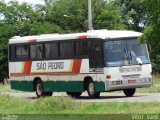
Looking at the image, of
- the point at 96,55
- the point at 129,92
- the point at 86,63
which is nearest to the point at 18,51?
the point at 86,63

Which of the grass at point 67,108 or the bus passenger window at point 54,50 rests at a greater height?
the bus passenger window at point 54,50

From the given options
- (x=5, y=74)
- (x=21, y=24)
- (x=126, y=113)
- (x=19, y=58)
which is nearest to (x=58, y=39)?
(x=19, y=58)

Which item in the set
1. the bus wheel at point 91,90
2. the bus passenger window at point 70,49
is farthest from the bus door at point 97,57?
the bus passenger window at point 70,49

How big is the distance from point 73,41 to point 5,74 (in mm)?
34275

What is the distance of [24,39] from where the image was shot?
107ft

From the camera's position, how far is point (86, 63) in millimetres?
28266

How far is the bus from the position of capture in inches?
1077

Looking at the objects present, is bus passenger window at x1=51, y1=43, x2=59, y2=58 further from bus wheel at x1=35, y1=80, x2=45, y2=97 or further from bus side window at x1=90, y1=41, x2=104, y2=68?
bus side window at x1=90, y1=41, x2=104, y2=68

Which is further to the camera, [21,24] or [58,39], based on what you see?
[21,24]

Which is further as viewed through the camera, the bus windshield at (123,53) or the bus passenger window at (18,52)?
the bus passenger window at (18,52)

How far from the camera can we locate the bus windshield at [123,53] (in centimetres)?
2725

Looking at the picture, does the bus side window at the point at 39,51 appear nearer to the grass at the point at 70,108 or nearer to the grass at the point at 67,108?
the grass at the point at 70,108

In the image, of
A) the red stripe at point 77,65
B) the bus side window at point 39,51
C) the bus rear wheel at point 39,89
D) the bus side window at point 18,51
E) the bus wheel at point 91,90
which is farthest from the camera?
the bus side window at point 18,51

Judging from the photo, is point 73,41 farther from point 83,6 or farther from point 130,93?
point 83,6
